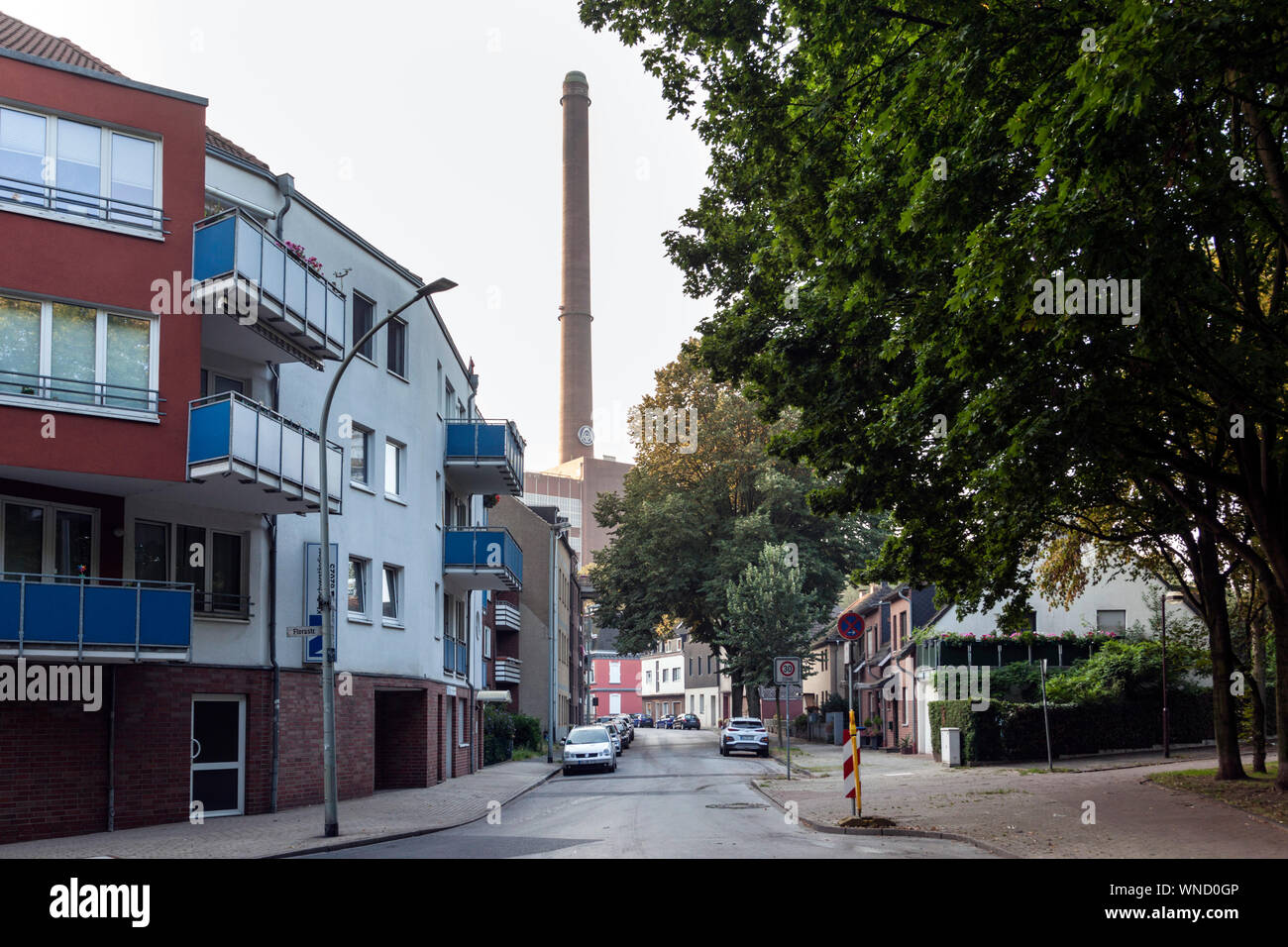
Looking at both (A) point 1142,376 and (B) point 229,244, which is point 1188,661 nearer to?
(A) point 1142,376

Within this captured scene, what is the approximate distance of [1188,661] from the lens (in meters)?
25.8

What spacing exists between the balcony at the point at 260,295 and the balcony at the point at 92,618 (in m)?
4.38

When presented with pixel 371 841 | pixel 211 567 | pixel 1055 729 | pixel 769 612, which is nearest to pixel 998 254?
pixel 371 841

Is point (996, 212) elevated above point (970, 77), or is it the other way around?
point (970, 77)

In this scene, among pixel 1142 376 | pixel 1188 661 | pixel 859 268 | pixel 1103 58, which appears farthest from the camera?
pixel 1188 661

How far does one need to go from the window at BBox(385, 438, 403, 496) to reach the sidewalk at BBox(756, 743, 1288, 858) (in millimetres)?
10954

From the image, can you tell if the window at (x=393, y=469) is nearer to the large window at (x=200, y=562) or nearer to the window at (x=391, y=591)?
the window at (x=391, y=591)

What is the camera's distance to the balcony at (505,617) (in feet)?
159

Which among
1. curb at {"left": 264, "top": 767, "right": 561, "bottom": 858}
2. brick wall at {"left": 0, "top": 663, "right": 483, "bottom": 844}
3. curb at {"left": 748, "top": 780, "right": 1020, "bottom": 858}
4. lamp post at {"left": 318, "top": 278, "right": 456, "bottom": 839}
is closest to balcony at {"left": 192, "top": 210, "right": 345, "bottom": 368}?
lamp post at {"left": 318, "top": 278, "right": 456, "bottom": 839}

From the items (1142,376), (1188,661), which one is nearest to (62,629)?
(1142,376)

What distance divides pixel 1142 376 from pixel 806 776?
18.5 metres

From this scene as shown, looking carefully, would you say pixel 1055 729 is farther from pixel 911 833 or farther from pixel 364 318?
pixel 364 318

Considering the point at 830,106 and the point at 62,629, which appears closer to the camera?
the point at 830,106

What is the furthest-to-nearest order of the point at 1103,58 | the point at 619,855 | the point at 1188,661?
the point at 1188,661 < the point at 619,855 < the point at 1103,58
